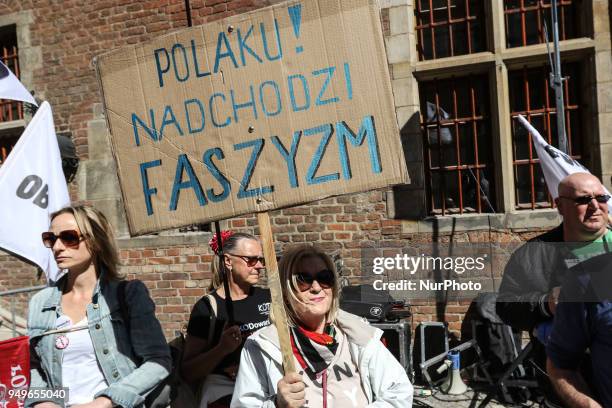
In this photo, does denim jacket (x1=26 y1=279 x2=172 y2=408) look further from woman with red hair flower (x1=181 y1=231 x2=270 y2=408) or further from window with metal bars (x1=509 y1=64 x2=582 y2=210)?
window with metal bars (x1=509 y1=64 x2=582 y2=210)

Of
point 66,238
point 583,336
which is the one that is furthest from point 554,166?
point 66,238

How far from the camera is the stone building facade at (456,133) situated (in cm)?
522

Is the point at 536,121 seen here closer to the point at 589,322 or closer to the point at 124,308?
the point at 589,322

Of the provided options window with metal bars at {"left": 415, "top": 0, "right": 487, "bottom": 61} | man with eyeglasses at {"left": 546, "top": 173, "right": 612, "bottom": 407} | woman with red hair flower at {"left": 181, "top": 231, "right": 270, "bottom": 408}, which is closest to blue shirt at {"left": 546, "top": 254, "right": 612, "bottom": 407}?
man with eyeglasses at {"left": 546, "top": 173, "right": 612, "bottom": 407}

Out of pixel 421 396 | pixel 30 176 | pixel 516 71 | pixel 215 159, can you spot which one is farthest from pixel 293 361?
pixel 516 71

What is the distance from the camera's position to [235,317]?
302cm

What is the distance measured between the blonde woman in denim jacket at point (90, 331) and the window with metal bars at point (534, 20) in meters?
4.45

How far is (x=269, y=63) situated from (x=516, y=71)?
3.97m

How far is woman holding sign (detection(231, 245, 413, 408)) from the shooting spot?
2.07 meters

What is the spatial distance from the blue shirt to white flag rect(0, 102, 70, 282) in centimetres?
323

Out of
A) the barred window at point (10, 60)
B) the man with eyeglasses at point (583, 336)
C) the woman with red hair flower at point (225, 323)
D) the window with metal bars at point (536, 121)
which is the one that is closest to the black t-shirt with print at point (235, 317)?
the woman with red hair flower at point (225, 323)

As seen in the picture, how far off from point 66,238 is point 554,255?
2.26m

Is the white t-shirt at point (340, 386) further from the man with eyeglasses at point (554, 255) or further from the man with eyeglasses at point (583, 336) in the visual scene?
the man with eyeglasses at point (554, 255)

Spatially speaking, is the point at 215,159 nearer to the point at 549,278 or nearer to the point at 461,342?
the point at 549,278
